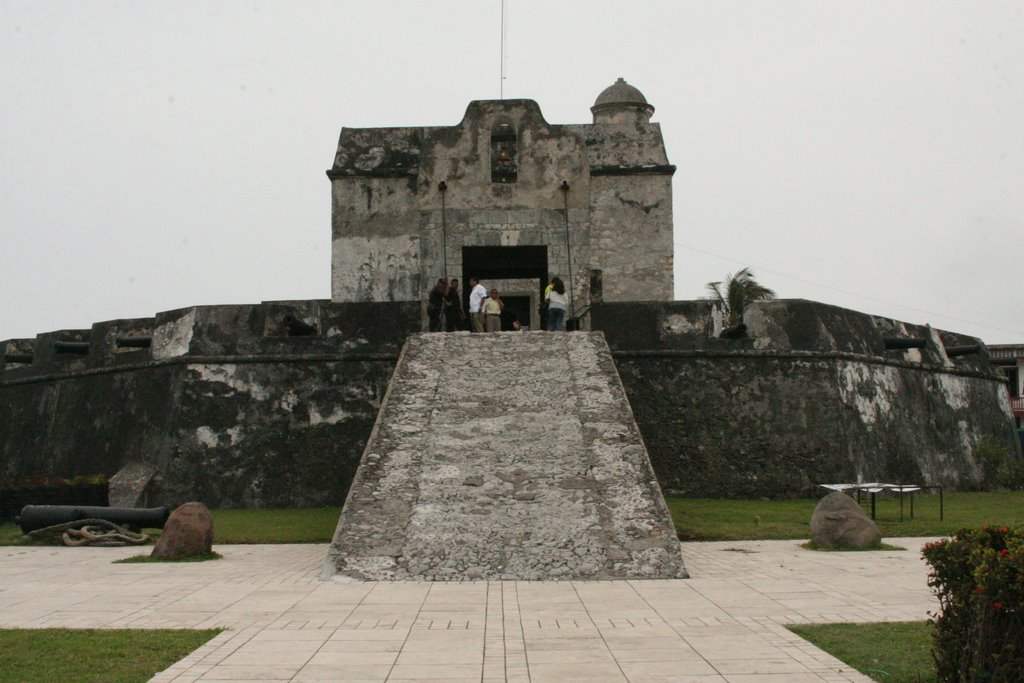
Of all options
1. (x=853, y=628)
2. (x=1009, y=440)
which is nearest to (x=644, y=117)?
(x=1009, y=440)

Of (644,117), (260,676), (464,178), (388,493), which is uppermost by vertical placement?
(644,117)

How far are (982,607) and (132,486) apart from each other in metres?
10.8

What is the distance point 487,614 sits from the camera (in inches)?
223

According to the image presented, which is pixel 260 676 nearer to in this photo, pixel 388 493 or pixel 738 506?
pixel 388 493

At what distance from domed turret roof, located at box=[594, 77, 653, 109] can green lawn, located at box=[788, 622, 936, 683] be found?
22.2 metres

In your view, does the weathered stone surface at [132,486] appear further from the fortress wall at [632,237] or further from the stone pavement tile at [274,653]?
the stone pavement tile at [274,653]

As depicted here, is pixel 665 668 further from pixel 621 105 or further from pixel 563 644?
pixel 621 105

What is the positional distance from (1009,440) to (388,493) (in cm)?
1291

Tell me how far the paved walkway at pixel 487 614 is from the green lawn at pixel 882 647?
90 mm

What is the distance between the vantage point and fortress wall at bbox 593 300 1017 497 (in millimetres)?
12648

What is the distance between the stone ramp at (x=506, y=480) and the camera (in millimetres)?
7074

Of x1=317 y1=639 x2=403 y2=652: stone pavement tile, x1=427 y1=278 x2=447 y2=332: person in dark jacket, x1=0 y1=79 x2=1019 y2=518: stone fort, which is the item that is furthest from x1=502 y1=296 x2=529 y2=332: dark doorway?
x1=317 y1=639 x2=403 y2=652: stone pavement tile

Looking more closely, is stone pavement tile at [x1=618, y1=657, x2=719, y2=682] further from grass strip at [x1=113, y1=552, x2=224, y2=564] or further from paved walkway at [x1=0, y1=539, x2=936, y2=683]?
grass strip at [x1=113, y1=552, x2=224, y2=564]

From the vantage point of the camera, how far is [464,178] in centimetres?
1485
